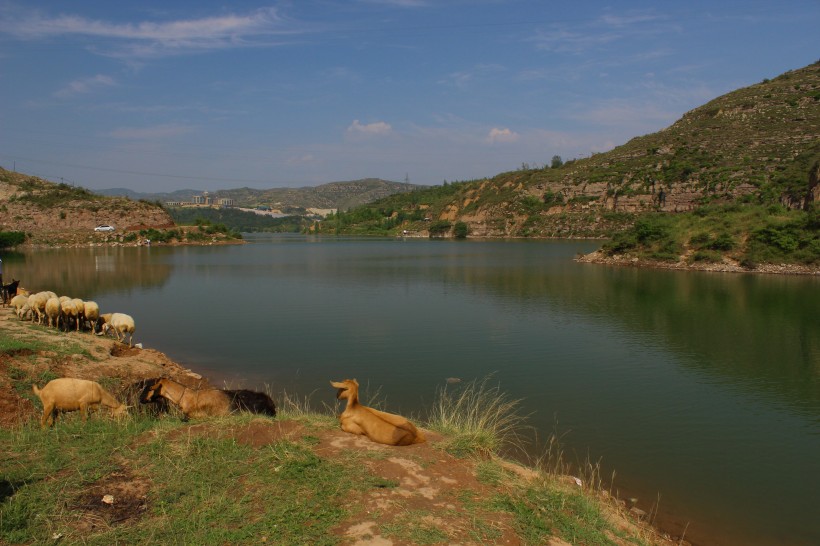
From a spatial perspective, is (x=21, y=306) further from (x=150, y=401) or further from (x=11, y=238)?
(x=11, y=238)

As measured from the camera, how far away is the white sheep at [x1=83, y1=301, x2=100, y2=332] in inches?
664

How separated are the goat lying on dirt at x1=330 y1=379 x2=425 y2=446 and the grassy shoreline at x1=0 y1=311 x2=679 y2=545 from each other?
0.49 ft

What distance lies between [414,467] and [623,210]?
93.6 metres

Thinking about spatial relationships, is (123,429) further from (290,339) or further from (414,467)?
(290,339)

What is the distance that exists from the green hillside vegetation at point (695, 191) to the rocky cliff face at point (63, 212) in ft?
207

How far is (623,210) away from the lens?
9206 cm

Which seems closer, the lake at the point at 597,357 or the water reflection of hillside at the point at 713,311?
the lake at the point at 597,357

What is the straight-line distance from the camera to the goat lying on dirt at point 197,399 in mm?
8219

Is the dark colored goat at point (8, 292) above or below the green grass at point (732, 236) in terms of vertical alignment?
below

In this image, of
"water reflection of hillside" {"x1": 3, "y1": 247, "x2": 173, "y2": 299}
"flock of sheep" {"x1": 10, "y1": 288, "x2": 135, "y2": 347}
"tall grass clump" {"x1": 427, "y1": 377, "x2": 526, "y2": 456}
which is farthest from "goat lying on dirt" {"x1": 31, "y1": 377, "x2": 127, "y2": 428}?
"water reflection of hillside" {"x1": 3, "y1": 247, "x2": 173, "y2": 299}

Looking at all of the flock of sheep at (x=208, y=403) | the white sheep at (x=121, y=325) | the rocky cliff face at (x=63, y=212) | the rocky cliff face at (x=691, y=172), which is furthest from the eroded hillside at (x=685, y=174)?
the rocky cliff face at (x=63, y=212)

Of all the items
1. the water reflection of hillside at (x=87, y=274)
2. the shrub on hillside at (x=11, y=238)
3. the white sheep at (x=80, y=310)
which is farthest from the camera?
the shrub on hillside at (x=11, y=238)

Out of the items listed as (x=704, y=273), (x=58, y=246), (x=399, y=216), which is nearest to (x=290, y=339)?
(x=704, y=273)

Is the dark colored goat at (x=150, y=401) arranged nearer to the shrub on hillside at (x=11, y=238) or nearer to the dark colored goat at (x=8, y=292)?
the dark colored goat at (x=8, y=292)
